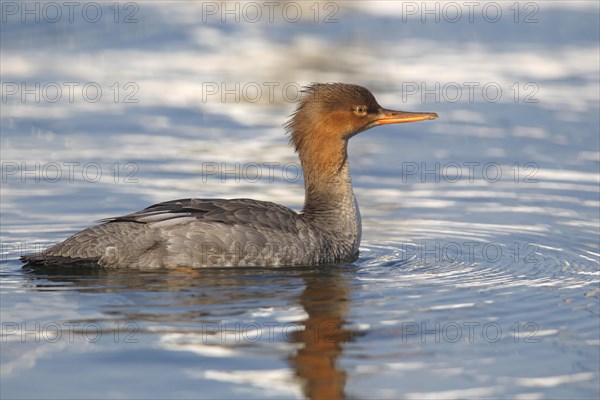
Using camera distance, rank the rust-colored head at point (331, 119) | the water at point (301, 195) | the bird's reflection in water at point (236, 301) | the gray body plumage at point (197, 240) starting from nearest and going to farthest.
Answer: the water at point (301, 195) → the bird's reflection in water at point (236, 301) → the gray body plumage at point (197, 240) → the rust-colored head at point (331, 119)

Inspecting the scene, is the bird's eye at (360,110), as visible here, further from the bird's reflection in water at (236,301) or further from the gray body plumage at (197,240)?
the bird's reflection in water at (236,301)

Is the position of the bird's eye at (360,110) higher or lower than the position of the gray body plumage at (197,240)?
higher

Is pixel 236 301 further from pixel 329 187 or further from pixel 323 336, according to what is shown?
pixel 329 187

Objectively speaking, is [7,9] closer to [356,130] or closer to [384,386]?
[356,130]

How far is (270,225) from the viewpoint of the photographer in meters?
9.95

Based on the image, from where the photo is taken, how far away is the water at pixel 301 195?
754cm

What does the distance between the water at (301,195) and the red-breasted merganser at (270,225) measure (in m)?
0.17

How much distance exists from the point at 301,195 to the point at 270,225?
257cm

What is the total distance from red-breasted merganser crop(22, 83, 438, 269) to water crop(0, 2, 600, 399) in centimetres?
17

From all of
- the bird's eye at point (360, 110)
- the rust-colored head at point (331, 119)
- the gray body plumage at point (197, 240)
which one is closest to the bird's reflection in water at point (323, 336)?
the gray body plumage at point (197, 240)

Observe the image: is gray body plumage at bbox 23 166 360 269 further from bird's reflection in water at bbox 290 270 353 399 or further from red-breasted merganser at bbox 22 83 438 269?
bird's reflection in water at bbox 290 270 353 399

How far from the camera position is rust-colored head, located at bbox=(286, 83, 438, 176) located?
416 inches

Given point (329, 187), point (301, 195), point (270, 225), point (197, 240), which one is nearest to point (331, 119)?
point (329, 187)

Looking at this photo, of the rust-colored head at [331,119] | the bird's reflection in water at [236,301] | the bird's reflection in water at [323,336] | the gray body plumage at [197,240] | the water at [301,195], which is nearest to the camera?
the bird's reflection in water at [323,336]
